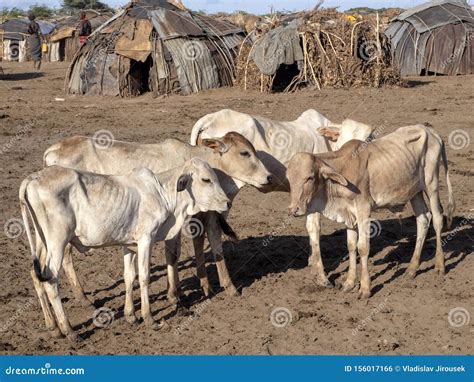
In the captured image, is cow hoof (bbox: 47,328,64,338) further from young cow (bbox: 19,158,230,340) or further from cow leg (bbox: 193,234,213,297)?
cow leg (bbox: 193,234,213,297)

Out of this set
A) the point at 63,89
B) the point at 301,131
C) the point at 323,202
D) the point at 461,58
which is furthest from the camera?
the point at 461,58

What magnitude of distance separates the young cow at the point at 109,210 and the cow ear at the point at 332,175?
36.8 inches

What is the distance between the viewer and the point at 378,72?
69.0 ft

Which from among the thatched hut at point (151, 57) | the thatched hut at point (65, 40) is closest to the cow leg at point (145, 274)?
the thatched hut at point (151, 57)

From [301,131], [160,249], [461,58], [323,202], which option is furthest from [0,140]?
[461,58]

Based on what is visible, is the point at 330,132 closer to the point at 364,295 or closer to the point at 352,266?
the point at 352,266

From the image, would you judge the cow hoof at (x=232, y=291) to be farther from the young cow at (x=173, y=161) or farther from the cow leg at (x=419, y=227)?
the cow leg at (x=419, y=227)

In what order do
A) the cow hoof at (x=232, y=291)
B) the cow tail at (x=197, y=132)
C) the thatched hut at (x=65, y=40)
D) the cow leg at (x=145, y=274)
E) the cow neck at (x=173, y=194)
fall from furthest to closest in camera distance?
the thatched hut at (x=65, y=40)
the cow tail at (x=197, y=132)
the cow hoof at (x=232, y=291)
the cow neck at (x=173, y=194)
the cow leg at (x=145, y=274)

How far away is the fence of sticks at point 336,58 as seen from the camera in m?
20.8

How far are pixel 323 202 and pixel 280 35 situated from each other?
13824 millimetres

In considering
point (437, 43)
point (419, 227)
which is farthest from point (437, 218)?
point (437, 43)

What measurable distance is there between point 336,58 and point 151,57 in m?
4.61

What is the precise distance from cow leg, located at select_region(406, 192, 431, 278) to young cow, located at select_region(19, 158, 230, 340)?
219cm

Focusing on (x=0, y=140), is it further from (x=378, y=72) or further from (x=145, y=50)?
(x=378, y=72)
